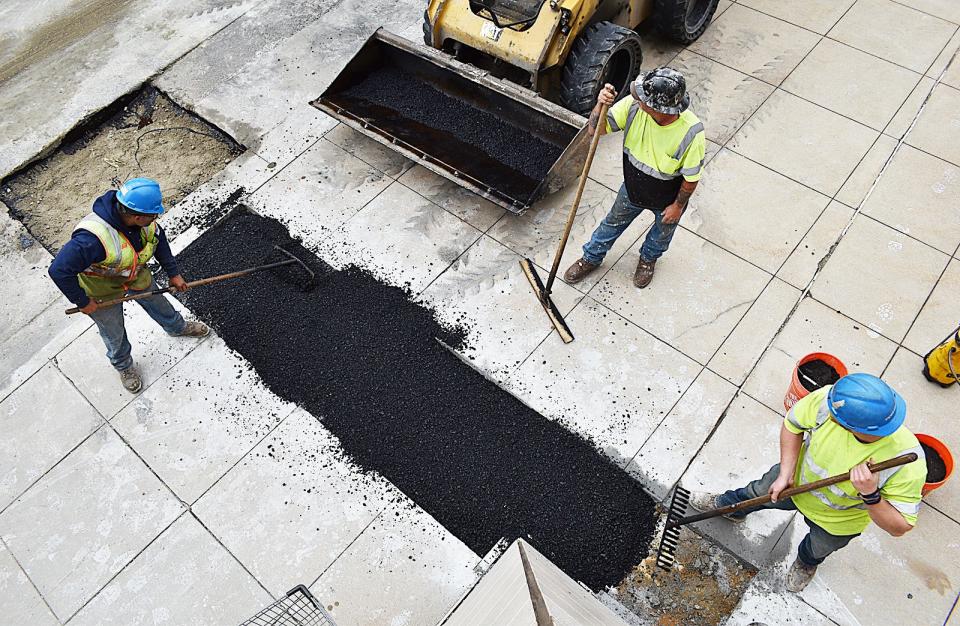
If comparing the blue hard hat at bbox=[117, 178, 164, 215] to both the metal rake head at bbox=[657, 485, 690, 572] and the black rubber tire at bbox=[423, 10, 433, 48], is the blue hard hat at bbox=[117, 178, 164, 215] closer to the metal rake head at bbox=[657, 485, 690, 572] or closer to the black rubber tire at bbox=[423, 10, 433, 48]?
the black rubber tire at bbox=[423, 10, 433, 48]

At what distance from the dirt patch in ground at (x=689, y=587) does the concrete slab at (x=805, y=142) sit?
11.4 ft

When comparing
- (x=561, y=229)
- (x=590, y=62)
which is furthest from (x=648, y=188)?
(x=590, y=62)

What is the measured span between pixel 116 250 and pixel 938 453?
518 centimetres

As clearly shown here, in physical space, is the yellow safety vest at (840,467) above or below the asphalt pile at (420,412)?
above

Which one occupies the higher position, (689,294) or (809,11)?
(809,11)

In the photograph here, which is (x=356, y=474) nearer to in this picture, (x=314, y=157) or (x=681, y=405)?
(x=681, y=405)

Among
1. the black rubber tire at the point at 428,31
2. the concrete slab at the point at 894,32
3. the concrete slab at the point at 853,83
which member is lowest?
the concrete slab at the point at 853,83

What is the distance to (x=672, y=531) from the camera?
400cm

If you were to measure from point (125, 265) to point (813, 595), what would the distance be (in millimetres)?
4630

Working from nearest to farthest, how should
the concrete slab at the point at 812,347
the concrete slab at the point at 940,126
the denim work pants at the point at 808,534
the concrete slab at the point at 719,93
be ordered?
the denim work pants at the point at 808,534
the concrete slab at the point at 812,347
the concrete slab at the point at 940,126
the concrete slab at the point at 719,93

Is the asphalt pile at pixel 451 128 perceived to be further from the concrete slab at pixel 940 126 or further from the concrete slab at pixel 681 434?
the concrete slab at pixel 940 126

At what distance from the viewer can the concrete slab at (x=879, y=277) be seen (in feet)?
16.8

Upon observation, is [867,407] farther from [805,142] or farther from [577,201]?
[805,142]

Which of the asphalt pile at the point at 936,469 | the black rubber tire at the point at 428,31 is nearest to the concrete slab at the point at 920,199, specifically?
the asphalt pile at the point at 936,469
